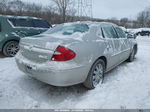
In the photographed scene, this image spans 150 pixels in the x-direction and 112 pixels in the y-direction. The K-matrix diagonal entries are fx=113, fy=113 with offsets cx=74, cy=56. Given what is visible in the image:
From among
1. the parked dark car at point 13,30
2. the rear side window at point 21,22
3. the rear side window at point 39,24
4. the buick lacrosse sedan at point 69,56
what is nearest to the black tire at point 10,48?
the parked dark car at point 13,30

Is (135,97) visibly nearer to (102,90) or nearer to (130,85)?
(130,85)

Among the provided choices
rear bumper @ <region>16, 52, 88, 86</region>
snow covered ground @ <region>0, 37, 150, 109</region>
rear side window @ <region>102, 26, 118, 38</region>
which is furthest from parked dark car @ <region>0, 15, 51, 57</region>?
rear side window @ <region>102, 26, 118, 38</region>

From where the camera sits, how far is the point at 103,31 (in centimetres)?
285

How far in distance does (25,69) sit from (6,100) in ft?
2.26

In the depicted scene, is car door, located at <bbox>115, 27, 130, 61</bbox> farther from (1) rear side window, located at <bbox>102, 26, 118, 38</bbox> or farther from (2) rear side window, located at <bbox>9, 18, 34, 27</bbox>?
(2) rear side window, located at <bbox>9, 18, 34, 27</bbox>

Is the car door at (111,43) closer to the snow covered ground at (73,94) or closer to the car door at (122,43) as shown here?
the car door at (122,43)

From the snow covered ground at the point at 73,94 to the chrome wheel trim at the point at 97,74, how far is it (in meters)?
0.15

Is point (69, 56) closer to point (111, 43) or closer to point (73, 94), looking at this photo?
point (73, 94)

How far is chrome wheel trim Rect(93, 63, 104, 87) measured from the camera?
2627 millimetres

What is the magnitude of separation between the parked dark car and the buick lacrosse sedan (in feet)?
8.64

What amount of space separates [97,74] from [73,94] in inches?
28.7

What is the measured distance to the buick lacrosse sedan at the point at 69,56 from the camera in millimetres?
1954

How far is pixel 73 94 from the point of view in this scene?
8.13 ft

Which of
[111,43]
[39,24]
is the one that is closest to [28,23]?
[39,24]
